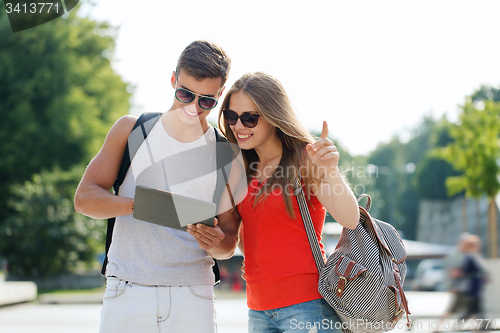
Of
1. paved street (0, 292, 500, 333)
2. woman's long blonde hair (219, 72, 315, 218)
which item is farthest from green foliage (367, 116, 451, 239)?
woman's long blonde hair (219, 72, 315, 218)

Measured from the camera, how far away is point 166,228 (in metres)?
2.37

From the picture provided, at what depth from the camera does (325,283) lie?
7.75 feet

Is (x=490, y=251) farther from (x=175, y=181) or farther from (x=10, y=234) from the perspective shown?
(x=10, y=234)

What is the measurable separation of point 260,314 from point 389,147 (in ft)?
214

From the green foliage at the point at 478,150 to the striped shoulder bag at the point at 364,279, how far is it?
14991 mm

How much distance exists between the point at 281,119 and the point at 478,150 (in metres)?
15.2

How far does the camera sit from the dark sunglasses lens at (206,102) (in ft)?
8.13

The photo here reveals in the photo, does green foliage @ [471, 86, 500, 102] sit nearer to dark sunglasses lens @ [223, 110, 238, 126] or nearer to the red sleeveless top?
dark sunglasses lens @ [223, 110, 238, 126]

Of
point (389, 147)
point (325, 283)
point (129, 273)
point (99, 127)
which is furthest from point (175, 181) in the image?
point (389, 147)

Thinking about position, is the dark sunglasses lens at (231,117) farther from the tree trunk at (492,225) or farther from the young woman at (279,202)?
the tree trunk at (492,225)

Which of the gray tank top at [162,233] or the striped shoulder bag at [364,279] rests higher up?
the gray tank top at [162,233]

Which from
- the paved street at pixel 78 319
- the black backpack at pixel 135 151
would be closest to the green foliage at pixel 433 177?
the paved street at pixel 78 319

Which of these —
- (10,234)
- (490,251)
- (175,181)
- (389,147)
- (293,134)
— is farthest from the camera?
(389,147)

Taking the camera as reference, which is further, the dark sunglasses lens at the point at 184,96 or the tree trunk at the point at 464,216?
the tree trunk at the point at 464,216
